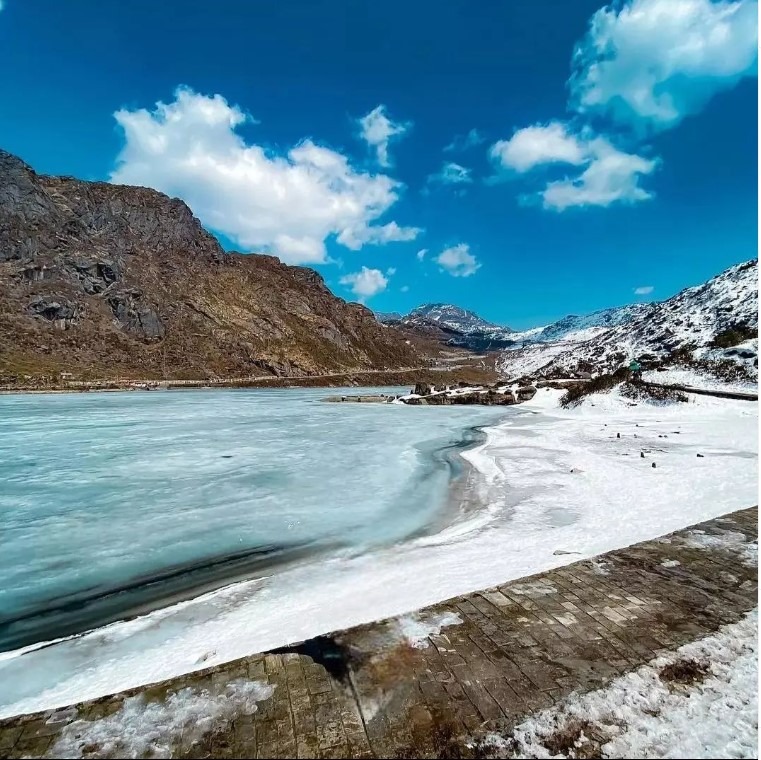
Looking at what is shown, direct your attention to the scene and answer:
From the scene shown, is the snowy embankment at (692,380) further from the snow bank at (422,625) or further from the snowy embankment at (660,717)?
the snow bank at (422,625)

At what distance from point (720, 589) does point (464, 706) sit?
3838mm

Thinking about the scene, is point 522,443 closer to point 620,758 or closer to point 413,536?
point 413,536

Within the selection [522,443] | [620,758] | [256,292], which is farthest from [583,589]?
[256,292]

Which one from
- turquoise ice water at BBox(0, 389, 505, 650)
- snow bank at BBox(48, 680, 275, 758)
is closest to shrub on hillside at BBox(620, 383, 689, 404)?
turquoise ice water at BBox(0, 389, 505, 650)

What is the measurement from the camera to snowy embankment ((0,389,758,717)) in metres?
4.77

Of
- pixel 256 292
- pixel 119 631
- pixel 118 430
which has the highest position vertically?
pixel 256 292

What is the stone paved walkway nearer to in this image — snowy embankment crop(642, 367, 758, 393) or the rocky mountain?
snowy embankment crop(642, 367, 758, 393)

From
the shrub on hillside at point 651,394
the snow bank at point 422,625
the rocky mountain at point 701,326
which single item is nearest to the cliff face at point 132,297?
the rocky mountain at point 701,326

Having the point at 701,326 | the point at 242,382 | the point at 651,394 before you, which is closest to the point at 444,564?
the point at 651,394

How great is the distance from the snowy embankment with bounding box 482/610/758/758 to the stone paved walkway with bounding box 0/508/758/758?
0.48 ft

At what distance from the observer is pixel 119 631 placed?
542 centimetres

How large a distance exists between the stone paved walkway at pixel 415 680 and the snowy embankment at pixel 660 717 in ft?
0.48

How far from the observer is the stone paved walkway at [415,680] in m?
3.23

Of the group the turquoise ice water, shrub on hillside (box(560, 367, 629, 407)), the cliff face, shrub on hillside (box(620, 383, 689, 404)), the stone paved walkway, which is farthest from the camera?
the cliff face
